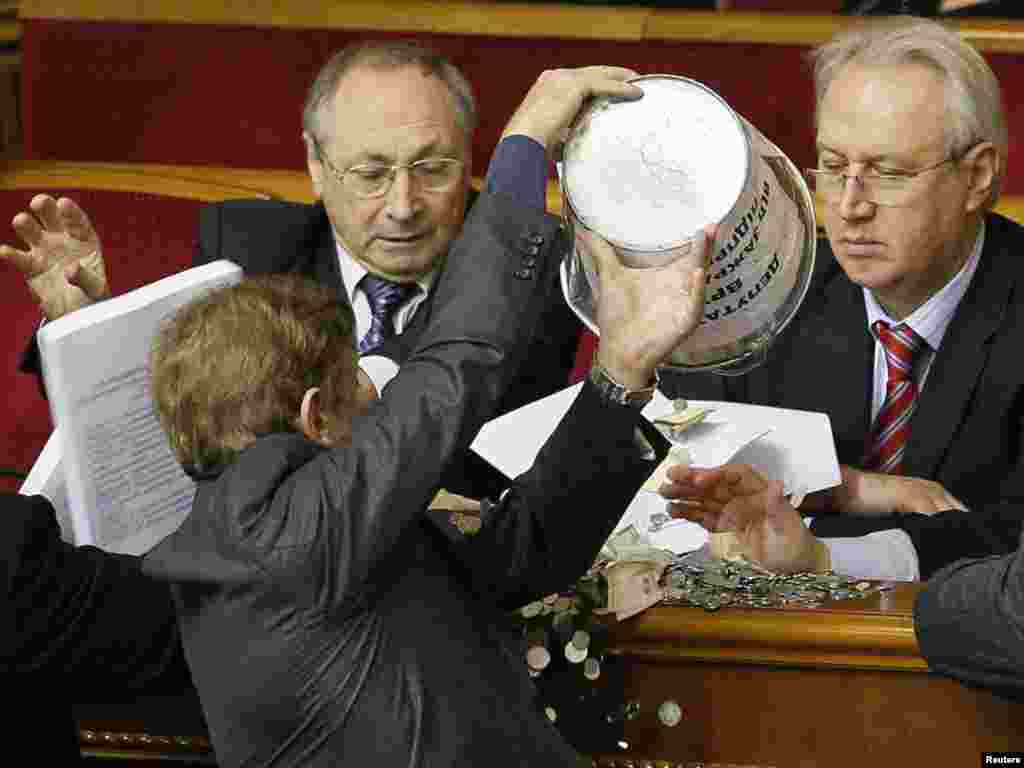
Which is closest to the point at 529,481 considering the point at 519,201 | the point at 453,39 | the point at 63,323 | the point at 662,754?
the point at 519,201

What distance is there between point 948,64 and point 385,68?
0.94 meters

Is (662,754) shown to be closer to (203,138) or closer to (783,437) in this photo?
(783,437)

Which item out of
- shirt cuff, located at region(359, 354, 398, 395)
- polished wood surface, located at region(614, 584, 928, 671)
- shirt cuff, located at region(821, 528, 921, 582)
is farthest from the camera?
shirt cuff, located at region(821, 528, 921, 582)

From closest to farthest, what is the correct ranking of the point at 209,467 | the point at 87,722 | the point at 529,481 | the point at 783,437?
1. the point at 209,467
2. the point at 529,481
3. the point at 87,722
4. the point at 783,437

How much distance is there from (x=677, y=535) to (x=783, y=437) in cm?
22

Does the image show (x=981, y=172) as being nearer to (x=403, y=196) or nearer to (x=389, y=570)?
(x=403, y=196)

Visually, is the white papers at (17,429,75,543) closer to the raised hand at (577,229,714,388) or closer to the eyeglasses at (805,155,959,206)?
the raised hand at (577,229,714,388)

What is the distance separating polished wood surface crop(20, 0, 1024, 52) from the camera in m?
4.34

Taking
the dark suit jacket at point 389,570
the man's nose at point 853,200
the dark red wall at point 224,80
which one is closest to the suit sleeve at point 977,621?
the dark suit jacket at point 389,570

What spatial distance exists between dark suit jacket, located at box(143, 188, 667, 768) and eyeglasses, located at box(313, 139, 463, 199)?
1.18 m

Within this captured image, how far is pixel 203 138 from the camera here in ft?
14.9

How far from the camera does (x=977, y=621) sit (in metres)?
1.95

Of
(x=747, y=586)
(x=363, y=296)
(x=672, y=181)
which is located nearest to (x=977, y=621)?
(x=747, y=586)

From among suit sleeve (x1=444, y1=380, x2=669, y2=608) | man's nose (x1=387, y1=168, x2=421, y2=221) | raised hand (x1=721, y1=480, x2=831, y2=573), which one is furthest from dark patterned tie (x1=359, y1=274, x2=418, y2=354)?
suit sleeve (x1=444, y1=380, x2=669, y2=608)
